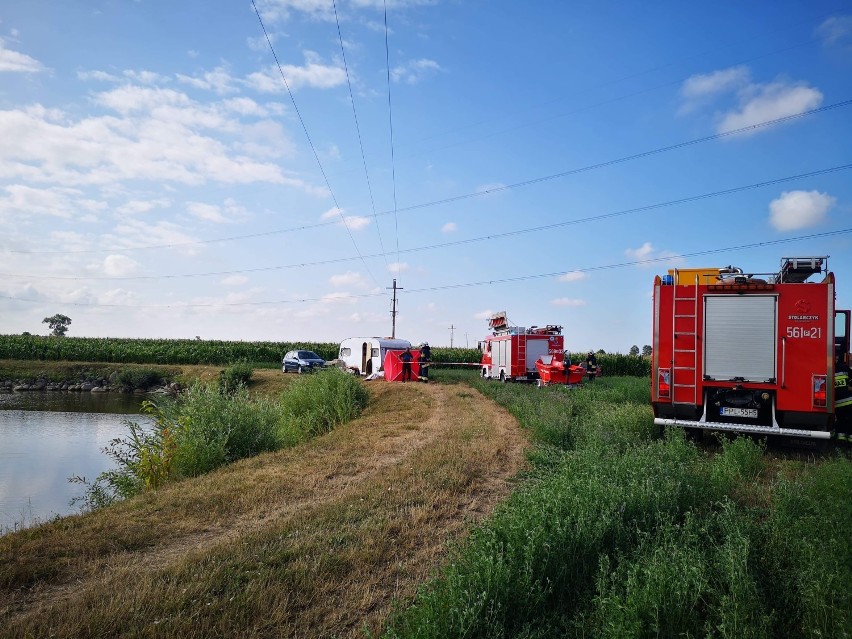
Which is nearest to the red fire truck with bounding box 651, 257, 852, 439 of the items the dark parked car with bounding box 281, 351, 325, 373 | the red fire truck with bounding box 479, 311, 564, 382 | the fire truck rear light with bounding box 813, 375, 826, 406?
the fire truck rear light with bounding box 813, 375, 826, 406

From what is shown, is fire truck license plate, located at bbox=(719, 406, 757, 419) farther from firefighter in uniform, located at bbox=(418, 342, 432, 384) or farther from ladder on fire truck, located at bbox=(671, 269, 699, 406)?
firefighter in uniform, located at bbox=(418, 342, 432, 384)

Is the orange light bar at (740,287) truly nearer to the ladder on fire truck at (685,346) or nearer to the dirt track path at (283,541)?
the ladder on fire truck at (685,346)

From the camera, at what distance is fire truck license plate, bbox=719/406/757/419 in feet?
36.6

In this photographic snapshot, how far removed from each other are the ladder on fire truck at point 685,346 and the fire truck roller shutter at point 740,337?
0.22m

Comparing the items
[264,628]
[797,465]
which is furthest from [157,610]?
[797,465]

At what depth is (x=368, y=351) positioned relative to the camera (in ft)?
114

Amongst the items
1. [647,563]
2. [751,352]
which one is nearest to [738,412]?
[751,352]

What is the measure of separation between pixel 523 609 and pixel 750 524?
256 centimetres

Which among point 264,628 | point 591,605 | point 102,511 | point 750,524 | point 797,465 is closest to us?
point 264,628

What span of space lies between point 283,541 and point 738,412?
9.26 m

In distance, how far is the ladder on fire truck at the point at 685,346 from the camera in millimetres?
11578

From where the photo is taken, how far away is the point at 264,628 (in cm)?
410

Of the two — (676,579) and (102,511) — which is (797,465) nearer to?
(676,579)

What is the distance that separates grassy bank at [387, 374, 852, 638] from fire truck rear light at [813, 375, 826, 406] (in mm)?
4305
